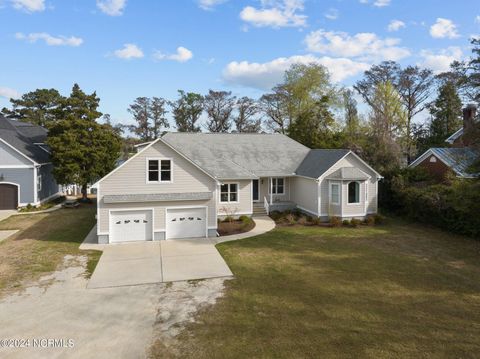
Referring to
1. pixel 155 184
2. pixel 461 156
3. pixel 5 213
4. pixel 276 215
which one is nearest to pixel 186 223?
pixel 155 184

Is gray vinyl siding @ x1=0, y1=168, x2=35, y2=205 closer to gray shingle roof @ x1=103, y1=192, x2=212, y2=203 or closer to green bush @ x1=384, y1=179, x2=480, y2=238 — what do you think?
gray shingle roof @ x1=103, y1=192, x2=212, y2=203

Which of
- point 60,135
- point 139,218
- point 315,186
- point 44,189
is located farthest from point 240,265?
point 44,189

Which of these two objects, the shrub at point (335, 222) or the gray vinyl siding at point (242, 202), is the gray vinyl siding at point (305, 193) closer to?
the shrub at point (335, 222)

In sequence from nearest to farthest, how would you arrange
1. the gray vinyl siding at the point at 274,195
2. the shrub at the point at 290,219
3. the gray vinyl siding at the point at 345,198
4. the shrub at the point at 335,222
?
the shrub at the point at 335,222, the shrub at the point at 290,219, the gray vinyl siding at the point at 345,198, the gray vinyl siding at the point at 274,195

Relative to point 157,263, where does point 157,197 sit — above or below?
above

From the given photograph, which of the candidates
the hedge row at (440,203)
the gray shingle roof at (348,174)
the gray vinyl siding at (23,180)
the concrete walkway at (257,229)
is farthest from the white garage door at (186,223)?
the gray vinyl siding at (23,180)

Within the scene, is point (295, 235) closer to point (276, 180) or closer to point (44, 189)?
point (276, 180)

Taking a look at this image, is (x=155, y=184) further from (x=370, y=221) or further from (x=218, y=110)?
(x=218, y=110)
